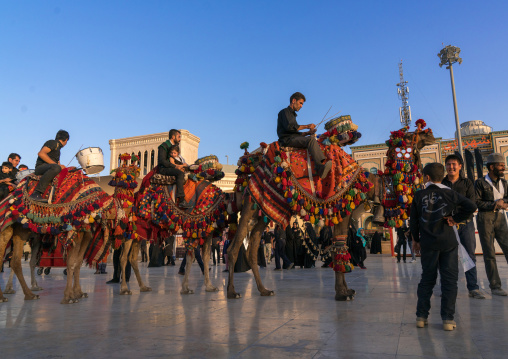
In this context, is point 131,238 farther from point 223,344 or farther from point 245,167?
point 223,344

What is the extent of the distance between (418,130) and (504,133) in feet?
143

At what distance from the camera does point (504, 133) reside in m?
42.4

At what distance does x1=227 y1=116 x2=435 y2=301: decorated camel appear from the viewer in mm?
6023

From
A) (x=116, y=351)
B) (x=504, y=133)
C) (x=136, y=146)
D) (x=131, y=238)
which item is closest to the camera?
(x=116, y=351)

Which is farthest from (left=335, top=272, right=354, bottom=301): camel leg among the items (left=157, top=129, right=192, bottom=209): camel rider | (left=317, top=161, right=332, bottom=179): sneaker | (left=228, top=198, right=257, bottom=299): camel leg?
(left=157, top=129, right=192, bottom=209): camel rider

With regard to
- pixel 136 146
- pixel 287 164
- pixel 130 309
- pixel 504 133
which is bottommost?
pixel 130 309

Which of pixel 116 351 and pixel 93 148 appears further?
pixel 93 148

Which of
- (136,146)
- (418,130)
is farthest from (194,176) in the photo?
(136,146)

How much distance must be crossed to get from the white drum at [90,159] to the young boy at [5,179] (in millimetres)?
1322

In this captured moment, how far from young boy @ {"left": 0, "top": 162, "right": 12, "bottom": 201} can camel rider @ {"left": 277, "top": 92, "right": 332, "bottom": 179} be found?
5076 mm

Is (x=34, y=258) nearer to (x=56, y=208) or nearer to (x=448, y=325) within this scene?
(x=56, y=208)

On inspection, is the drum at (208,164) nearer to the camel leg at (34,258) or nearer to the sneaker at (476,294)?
the camel leg at (34,258)

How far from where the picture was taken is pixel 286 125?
255 inches

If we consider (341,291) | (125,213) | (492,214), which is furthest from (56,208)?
(492,214)
